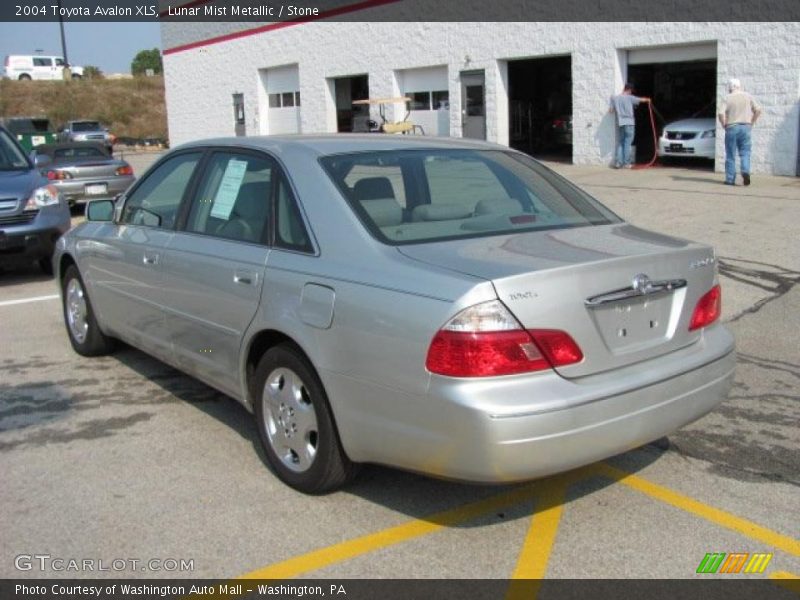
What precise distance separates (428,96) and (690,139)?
28.2 feet

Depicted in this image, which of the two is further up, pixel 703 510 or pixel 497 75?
pixel 497 75

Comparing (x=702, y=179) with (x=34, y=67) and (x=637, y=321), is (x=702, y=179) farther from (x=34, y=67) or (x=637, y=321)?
(x=34, y=67)

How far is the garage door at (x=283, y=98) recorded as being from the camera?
29.8m

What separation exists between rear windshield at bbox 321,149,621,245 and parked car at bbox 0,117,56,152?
26.7 meters

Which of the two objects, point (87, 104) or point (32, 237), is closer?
point (32, 237)

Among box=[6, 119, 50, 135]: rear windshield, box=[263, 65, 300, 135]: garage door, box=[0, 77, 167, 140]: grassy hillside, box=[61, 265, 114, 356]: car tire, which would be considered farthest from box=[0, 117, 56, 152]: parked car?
box=[61, 265, 114, 356]: car tire

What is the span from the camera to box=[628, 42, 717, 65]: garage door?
704 inches

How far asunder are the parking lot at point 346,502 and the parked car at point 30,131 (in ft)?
82.7

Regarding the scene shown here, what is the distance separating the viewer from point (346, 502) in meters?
4.05

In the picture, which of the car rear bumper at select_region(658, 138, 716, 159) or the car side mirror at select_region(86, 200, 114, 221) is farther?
the car rear bumper at select_region(658, 138, 716, 159)

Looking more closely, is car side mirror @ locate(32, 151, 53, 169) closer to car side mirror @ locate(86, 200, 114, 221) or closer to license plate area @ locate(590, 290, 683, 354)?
car side mirror @ locate(86, 200, 114, 221)

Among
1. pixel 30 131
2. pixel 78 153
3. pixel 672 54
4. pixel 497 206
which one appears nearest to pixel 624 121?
pixel 672 54

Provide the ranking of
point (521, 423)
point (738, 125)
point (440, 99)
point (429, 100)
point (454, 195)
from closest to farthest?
point (521, 423) → point (454, 195) → point (738, 125) → point (440, 99) → point (429, 100)
